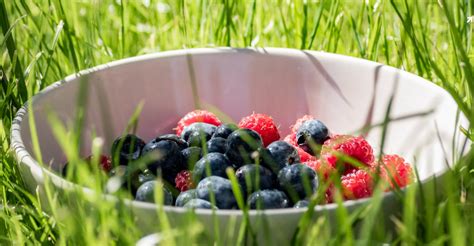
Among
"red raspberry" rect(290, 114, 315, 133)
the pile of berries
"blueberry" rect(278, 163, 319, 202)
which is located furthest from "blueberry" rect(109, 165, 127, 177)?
"red raspberry" rect(290, 114, 315, 133)

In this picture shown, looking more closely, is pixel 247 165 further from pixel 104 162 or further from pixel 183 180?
pixel 104 162

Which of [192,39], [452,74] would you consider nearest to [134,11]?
[192,39]

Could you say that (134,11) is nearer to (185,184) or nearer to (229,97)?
(229,97)

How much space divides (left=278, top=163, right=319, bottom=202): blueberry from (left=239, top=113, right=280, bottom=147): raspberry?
0.78ft

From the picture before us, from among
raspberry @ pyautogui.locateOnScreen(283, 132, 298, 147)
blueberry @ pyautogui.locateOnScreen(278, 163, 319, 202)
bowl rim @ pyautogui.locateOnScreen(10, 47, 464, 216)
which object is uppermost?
bowl rim @ pyautogui.locateOnScreen(10, 47, 464, 216)

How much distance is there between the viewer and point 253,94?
1.47m

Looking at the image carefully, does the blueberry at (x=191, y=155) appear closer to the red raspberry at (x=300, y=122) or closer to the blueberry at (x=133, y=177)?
the blueberry at (x=133, y=177)

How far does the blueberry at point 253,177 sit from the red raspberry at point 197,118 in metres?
0.29

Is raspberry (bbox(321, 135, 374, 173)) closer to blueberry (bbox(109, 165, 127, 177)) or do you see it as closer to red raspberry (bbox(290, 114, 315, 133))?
red raspberry (bbox(290, 114, 315, 133))

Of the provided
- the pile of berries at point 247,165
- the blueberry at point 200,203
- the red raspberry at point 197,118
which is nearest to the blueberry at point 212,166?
the pile of berries at point 247,165

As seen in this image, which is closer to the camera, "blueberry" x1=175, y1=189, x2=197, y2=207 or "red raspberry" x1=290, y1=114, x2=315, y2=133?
"blueberry" x1=175, y1=189, x2=197, y2=207

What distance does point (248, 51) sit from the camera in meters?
1.45

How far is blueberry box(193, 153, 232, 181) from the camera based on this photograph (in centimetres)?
111

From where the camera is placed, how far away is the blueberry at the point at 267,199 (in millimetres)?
993
